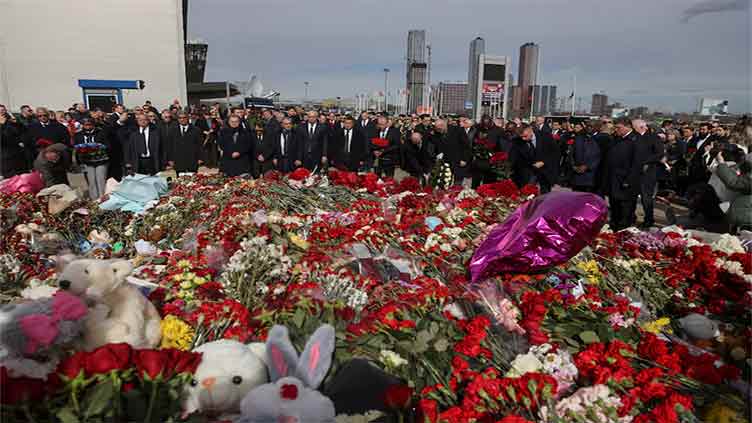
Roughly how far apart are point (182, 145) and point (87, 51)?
2218cm

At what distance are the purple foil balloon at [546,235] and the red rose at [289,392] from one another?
171 cm

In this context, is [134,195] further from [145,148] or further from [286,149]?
[286,149]

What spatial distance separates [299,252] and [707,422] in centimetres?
264

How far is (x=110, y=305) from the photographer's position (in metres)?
2.22

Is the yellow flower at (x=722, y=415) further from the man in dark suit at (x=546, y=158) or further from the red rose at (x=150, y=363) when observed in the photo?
the man in dark suit at (x=546, y=158)

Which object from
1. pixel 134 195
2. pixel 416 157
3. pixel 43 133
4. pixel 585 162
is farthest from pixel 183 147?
pixel 585 162

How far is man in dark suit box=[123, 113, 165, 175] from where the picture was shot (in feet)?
29.2

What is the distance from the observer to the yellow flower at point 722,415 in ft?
6.34

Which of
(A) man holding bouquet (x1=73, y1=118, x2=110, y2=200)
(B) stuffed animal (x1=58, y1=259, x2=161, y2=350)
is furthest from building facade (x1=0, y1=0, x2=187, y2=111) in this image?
(B) stuffed animal (x1=58, y1=259, x2=161, y2=350)

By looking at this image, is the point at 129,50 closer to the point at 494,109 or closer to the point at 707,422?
the point at 494,109

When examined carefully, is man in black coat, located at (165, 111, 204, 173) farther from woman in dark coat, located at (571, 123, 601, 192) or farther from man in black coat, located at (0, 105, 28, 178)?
woman in dark coat, located at (571, 123, 601, 192)

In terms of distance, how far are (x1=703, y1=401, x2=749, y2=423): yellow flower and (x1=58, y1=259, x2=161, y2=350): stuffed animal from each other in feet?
8.26

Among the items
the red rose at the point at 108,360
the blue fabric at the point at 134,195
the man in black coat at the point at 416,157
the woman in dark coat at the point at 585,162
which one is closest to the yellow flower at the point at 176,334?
the red rose at the point at 108,360

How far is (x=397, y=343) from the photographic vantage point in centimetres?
232
